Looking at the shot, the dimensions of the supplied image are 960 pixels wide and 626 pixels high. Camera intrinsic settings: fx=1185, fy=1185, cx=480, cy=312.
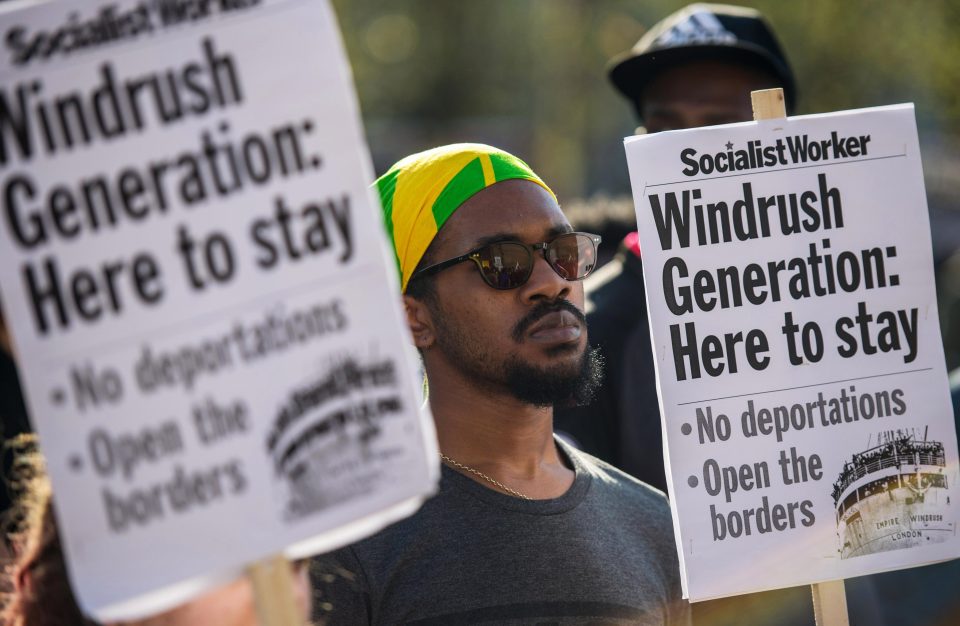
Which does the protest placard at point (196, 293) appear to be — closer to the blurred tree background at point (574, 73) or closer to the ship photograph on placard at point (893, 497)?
the ship photograph on placard at point (893, 497)

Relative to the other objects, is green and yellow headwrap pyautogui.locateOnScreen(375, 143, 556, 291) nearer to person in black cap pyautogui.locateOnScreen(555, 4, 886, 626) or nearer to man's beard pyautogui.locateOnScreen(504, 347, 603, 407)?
man's beard pyautogui.locateOnScreen(504, 347, 603, 407)

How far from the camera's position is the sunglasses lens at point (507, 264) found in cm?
272

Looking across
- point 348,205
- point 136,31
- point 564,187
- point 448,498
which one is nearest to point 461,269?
point 448,498

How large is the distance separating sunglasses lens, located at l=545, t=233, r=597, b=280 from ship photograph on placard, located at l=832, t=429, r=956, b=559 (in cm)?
74

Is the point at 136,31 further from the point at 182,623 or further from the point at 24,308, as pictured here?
the point at 182,623

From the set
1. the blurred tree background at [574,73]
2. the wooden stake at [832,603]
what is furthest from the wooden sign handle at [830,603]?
the blurred tree background at [574,73]

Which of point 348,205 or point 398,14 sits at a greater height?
point 398,14

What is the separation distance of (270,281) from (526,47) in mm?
21442

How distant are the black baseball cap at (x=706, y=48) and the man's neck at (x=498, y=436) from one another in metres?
1.83

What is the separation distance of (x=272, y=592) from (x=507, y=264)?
1.14m

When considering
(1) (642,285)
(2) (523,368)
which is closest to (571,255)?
(2) (523,368)

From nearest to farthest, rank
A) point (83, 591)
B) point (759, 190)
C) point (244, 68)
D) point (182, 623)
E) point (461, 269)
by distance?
point (83, 591) → point (244, 68) → point (182, 623) → point (759, 190) → point (461, 269)

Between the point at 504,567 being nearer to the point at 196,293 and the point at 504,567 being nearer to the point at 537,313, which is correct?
the point at 537,313

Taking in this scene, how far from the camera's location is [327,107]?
1.82 meters
